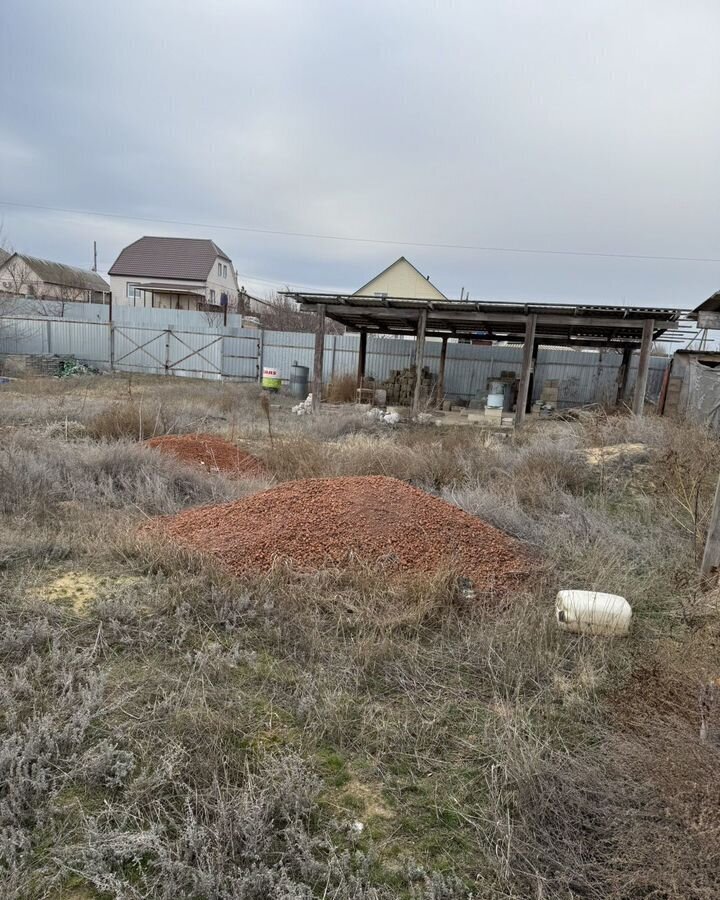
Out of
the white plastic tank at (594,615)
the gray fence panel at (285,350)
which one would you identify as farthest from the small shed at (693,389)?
the gray fence panel at (285,350)

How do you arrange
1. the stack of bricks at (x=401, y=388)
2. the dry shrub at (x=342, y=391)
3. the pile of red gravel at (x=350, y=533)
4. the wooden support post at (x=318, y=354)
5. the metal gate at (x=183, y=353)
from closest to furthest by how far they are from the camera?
the pile of red gravel at (x=350, y=533) < the wooden support post at (x=318, y=354) < the dry shrub at (x=342, y=391) < the stack of bricks at (x=401, y=388) < the metal gate at (x=183, y=353)

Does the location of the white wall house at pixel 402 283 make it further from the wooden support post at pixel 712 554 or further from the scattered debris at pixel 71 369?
the wooden support post at pixel 712 554

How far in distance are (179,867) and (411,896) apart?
0.73m

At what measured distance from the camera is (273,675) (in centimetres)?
274

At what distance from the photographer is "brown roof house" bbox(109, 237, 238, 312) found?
Result: 39094 mm

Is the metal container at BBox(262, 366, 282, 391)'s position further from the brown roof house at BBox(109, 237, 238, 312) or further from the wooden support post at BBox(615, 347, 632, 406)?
the brown roof house at BBox(109, 237, 238, 312)

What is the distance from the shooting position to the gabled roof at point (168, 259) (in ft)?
130

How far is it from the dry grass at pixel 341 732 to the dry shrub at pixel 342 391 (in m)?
12.7

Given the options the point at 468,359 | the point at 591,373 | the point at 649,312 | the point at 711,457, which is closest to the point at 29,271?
the point at 468,359

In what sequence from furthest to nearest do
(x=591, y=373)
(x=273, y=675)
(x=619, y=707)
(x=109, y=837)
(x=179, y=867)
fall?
(x=591, y=373) → (x=273, y=675) → (x=619, y=707) → (x=109, y=837) → (x=179, y=867)

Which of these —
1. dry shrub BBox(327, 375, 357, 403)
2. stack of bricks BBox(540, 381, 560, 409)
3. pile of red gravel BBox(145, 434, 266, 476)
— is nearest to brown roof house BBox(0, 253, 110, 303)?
dry shrub BBox(327, 375, 357, 403)

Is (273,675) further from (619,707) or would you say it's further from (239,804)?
(619,707)

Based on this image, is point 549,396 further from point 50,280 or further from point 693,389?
point 50,280

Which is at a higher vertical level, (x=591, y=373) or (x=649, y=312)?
(x=649, y=312)
